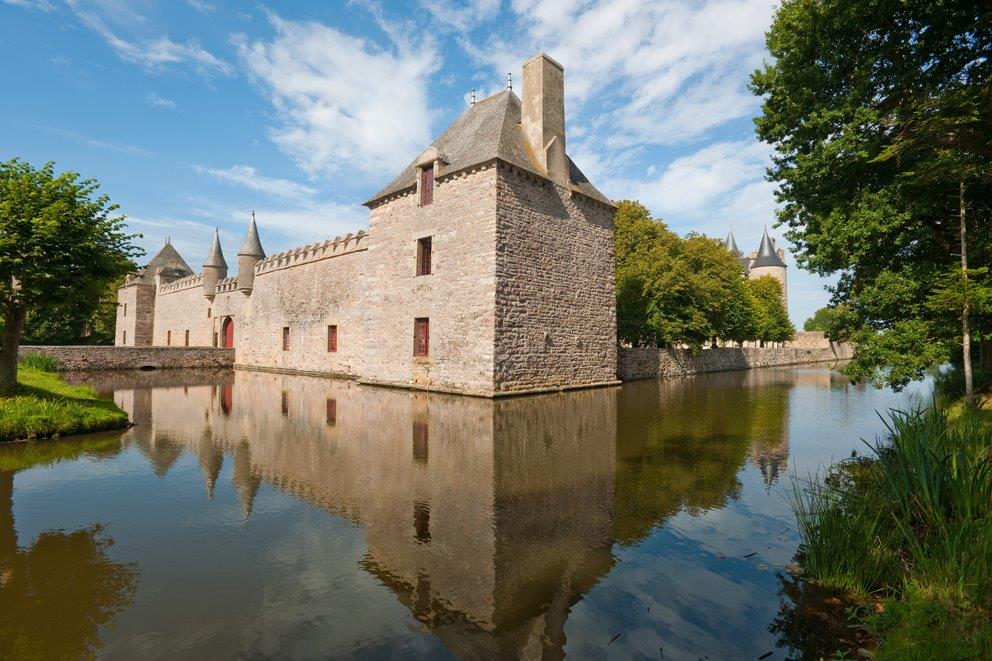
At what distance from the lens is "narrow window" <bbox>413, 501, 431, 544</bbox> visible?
13.8 ft

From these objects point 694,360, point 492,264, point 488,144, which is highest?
point 488,144

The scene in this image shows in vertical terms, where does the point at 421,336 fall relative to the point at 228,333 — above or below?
below

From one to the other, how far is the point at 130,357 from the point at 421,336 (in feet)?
55.0

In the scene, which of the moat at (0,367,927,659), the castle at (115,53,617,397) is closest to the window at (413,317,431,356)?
the castle at (115,53,617,397)

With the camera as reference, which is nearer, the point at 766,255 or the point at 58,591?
the point at 58,591

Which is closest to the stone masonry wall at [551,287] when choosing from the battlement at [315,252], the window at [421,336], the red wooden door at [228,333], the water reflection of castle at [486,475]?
the water reflection of castle at [486,475]

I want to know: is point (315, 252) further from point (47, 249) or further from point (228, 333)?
point (47, 249)

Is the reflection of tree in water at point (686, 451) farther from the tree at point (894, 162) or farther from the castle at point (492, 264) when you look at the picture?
the castle at point (492, 264)

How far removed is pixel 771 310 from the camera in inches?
1896

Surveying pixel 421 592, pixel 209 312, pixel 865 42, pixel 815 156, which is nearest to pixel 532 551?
pixel 421 592

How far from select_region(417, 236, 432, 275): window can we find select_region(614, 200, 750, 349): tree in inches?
478

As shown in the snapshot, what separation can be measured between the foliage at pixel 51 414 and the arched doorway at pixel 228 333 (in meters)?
22.1

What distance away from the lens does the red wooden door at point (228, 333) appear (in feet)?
102

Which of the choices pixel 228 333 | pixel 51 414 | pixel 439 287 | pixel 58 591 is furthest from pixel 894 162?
pixel 228 333
